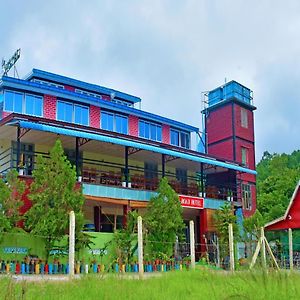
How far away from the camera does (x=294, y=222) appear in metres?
19.4

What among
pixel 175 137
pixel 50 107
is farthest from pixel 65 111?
pixel 175 137

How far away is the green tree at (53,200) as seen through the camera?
14.9 m

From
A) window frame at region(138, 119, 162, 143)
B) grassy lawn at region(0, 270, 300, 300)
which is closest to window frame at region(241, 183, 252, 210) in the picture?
window frame at region(138, 119, 162, 143)

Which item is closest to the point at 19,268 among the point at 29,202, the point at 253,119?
the point at 29,202

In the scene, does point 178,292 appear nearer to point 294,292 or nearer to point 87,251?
point 294,292

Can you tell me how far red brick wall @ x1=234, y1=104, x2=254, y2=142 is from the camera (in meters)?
29.6

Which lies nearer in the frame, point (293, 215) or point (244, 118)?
point (293, 215)

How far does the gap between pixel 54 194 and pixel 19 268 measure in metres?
2.77

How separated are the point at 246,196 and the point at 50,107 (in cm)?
1241

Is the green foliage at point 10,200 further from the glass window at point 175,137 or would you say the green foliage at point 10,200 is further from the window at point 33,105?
the glass window at point 175,137

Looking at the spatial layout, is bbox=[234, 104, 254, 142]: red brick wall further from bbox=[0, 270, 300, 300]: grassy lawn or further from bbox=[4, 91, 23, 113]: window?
bbox=[0, 270, 300, 300]: grassy lawn

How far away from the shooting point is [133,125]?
26938mm

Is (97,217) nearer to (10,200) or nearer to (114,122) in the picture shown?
(114,122)

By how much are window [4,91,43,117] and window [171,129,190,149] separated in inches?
353
